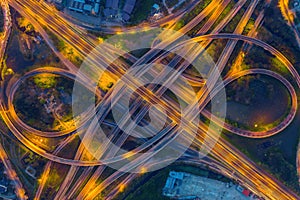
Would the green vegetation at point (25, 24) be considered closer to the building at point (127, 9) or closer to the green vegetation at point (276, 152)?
the building at point (127, 9)

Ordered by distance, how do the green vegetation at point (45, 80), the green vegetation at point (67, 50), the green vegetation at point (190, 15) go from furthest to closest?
the green vegetation at point (67, 50), the green vegetation at point (45, 80), the green vegetation at point (190, 15)

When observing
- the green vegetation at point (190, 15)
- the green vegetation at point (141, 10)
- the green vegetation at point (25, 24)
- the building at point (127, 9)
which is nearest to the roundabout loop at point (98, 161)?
the green vegetation at point (190, 15)

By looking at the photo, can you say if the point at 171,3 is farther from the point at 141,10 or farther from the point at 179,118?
the point at 179,118

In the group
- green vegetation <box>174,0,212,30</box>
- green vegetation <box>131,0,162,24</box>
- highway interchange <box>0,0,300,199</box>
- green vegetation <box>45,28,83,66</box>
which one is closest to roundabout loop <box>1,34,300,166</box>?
highway interchange <box>0,0,300,199</box>

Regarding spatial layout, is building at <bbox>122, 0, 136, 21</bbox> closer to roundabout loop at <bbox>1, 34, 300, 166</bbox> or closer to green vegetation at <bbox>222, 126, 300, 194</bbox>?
roundabout loop at <bbox>1, 34, 300, 166</bbox>

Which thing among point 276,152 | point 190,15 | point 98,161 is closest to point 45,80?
point 98,161

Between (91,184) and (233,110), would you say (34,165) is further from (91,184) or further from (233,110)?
(233,110)

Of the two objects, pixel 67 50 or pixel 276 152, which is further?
pixel 67 50

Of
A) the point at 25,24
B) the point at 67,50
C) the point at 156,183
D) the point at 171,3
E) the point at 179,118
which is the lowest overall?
the point at 156,183

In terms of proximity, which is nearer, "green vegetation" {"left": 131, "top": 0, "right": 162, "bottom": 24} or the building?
the building

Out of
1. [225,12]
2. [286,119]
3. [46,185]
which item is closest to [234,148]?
[286,119]

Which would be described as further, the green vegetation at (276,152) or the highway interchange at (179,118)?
the highway interchange at (179,118)
